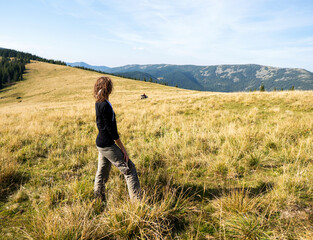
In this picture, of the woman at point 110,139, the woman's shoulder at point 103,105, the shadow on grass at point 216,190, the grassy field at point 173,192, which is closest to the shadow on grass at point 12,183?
the grassy field at point 173,192

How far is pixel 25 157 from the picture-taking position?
189 inches

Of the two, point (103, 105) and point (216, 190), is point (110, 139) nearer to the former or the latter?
point (103, 105)

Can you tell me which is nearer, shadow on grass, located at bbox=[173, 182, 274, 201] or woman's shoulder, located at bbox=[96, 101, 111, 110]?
woman's shoulder, located at bbox=[96, 101, 111, 110]

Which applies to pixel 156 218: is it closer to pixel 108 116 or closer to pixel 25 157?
pixel 108 116

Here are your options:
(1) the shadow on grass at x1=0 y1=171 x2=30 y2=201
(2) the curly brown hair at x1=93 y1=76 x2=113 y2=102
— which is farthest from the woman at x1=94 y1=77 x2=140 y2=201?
(1) the shadow on grass at x1=0 y1=171 x2=30 y2=201

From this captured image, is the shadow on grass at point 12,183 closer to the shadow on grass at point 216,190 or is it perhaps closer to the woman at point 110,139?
the woman at point 110,139

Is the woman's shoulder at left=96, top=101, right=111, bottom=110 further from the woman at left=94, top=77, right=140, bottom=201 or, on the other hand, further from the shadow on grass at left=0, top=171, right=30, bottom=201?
the shadow on grass at left=0, top=171, right=30, bottom=201

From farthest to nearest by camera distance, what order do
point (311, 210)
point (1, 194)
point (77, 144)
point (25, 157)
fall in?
point (77, 144) → point (25, 157) → point (1, 194) → point (311, 210)

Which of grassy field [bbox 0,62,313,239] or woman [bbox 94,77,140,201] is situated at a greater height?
woman [bbox 94,77,140,201]

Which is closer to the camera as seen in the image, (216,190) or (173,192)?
(173,192)

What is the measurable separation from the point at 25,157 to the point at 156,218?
4.82 metres

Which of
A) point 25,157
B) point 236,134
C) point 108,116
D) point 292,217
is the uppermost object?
point 108,116

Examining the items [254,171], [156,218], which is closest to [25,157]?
[156,218]

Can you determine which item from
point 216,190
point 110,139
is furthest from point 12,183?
point 216,190
